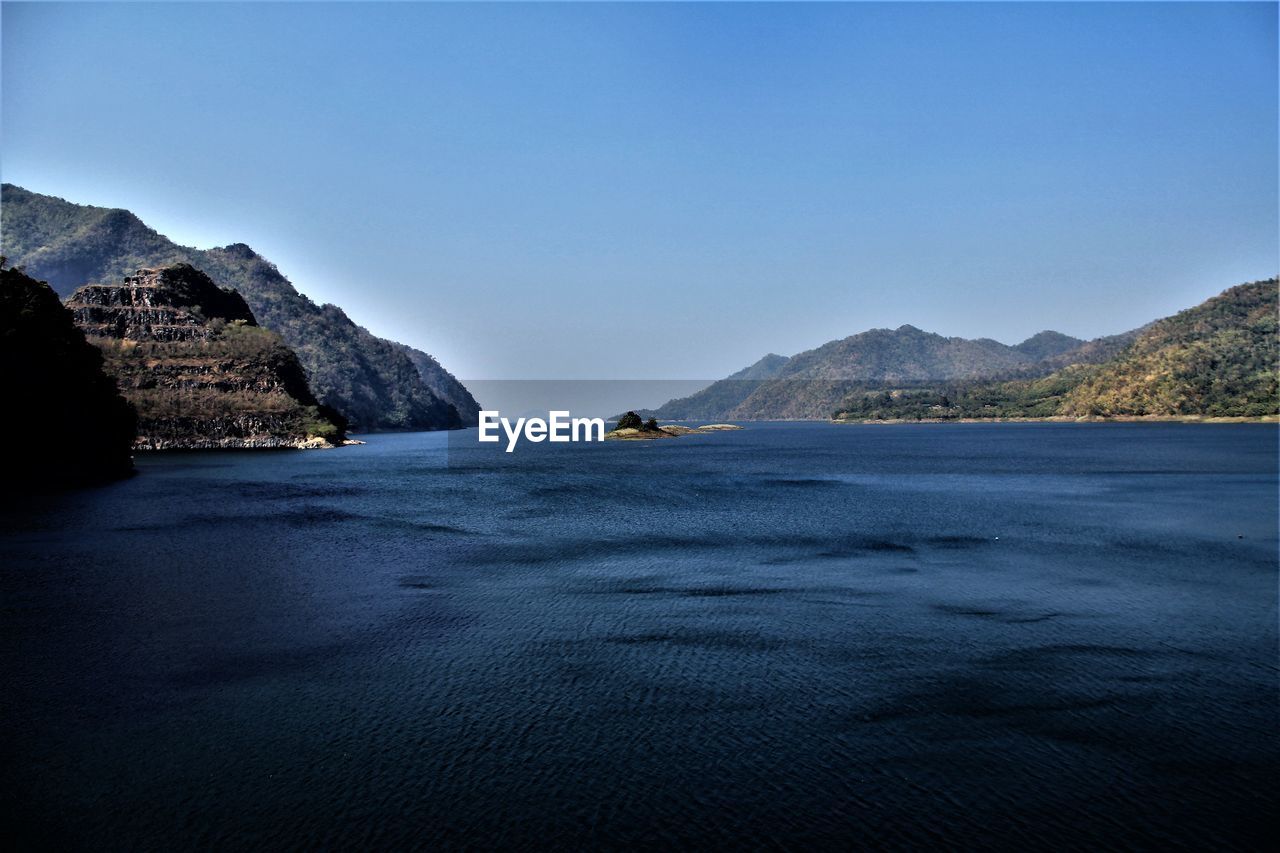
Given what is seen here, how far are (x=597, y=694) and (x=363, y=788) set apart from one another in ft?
25.2

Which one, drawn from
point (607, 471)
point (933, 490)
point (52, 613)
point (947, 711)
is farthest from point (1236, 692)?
point (607, 471)

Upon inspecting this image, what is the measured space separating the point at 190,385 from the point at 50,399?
100668 millimetres

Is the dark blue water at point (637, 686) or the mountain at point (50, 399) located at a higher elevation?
the mountain at point (50, 399)

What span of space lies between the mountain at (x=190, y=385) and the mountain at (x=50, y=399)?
71143 mm

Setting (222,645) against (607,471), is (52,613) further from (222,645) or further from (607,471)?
(607,471)

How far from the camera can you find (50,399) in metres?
84.2

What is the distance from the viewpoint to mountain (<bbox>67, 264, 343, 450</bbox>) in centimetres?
16638

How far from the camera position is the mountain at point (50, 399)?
78.2m

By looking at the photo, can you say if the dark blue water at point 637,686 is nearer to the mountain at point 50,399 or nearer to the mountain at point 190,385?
the mountain at point 50,399

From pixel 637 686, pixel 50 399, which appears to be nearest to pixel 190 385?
pixel 50 399

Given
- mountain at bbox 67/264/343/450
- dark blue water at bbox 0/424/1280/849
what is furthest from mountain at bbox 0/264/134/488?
mountain at bbox 67/264/343/450

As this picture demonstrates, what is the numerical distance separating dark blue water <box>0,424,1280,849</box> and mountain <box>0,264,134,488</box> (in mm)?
34589

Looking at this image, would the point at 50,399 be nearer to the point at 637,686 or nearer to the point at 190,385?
the point at 637,686

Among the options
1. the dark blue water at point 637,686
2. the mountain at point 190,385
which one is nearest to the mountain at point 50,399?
the dark blue water at point 637,686
